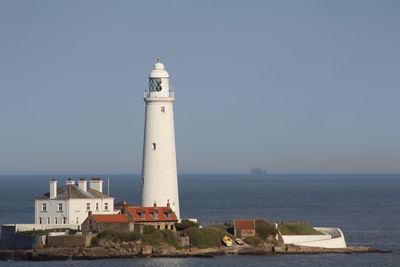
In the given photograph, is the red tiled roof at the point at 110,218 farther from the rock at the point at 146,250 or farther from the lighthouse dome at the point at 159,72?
the lighthouse dome at the point at 159,72

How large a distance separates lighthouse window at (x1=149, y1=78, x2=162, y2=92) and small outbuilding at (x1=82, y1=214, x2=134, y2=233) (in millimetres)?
9210

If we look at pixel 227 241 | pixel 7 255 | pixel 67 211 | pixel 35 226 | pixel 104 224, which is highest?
pixel 67 211

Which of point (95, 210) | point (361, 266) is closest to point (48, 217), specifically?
point (95, 210)

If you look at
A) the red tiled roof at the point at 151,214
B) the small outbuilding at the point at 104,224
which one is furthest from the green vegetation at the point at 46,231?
the red tiled roof at the point at 151,214

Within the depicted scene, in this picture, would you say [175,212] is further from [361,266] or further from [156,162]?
[361,266]

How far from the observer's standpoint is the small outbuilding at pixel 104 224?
198 feet

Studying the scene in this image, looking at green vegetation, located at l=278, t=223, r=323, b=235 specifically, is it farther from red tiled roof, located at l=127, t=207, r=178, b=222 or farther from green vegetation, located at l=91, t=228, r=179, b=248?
green vegetation, located at l=91, t=228, r=179, b=248

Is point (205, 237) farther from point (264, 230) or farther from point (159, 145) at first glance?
point (159, 145)

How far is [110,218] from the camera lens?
61.1 meters

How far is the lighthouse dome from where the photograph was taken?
6425cm

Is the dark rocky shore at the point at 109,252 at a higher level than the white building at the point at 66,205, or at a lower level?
lower

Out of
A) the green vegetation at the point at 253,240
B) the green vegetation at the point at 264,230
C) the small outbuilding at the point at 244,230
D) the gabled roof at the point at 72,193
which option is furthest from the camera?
the gabled roof at the point at 72,193

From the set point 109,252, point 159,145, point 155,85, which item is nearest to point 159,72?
point 155,85

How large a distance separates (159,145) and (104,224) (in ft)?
22.9
